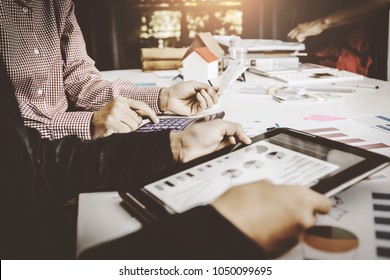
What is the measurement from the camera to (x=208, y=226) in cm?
45

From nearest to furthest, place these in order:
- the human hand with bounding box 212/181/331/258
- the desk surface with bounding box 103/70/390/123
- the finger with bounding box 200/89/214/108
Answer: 1. the human hand with bounding box 212/181/331/258
2. the desk surface with bounding box 103/70/390/123
3. the finger with bounding box 200/89/214/108

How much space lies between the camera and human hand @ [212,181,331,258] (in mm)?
452

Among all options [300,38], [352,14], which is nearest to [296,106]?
[300,38]

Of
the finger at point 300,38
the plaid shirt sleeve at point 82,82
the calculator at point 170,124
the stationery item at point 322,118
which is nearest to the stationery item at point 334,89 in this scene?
the stationery item at point 322,118

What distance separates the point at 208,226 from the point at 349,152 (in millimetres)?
294

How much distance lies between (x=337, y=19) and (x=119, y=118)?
88.7 inches

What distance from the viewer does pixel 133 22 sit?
340 cm

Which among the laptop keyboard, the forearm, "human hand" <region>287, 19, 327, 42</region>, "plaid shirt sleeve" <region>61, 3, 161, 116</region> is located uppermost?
the forearm

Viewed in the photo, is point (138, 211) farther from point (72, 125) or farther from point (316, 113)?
point (316, 113)

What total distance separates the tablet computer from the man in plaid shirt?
1.34ft

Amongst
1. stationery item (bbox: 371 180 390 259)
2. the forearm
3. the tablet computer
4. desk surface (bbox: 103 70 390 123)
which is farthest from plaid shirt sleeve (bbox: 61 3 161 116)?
the forearm

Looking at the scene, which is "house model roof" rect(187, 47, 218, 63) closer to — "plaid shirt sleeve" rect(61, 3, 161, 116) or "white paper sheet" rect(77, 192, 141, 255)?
"plaid shirt sleeve" rect(61, 3, 161, 116)

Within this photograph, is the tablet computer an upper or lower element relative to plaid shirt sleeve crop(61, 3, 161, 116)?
lower
